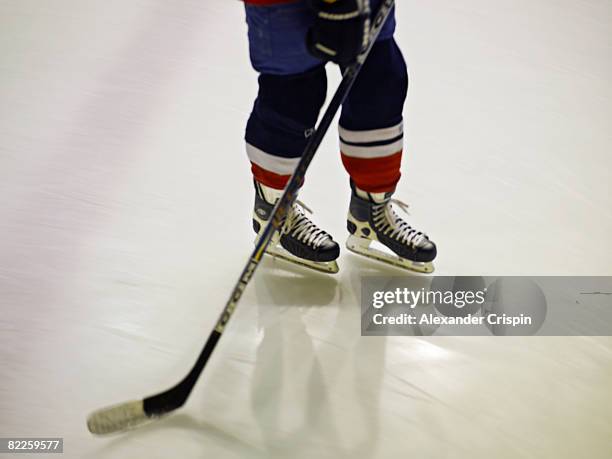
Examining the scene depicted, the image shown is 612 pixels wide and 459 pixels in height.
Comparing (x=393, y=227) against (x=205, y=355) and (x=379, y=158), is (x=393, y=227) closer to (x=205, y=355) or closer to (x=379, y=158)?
(x=379, y=158)

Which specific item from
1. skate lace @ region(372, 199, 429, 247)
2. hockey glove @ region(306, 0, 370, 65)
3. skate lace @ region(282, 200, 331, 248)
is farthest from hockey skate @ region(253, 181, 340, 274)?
hockey glove @ region(306, 0, 370, 65)

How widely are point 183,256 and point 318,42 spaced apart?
23.6 inches

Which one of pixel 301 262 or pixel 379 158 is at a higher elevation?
pixel 379 158

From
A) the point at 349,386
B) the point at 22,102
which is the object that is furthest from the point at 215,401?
the point at 22,102

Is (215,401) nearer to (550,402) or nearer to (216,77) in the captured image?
(550,402)

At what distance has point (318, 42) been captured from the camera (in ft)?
3.30

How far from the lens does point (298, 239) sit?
1.37 meters

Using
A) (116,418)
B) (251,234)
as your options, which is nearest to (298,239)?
(251,234)

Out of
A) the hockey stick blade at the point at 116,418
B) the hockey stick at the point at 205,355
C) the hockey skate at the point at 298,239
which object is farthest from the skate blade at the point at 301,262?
the hockey stick blade at the point at 116,418

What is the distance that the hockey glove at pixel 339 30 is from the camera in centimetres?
97

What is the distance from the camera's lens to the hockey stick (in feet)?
3.55

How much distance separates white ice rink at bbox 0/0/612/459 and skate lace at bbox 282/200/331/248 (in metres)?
0.08

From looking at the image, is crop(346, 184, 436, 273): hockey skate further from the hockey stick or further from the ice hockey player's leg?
the hockey stick

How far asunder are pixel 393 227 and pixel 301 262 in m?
0.21
